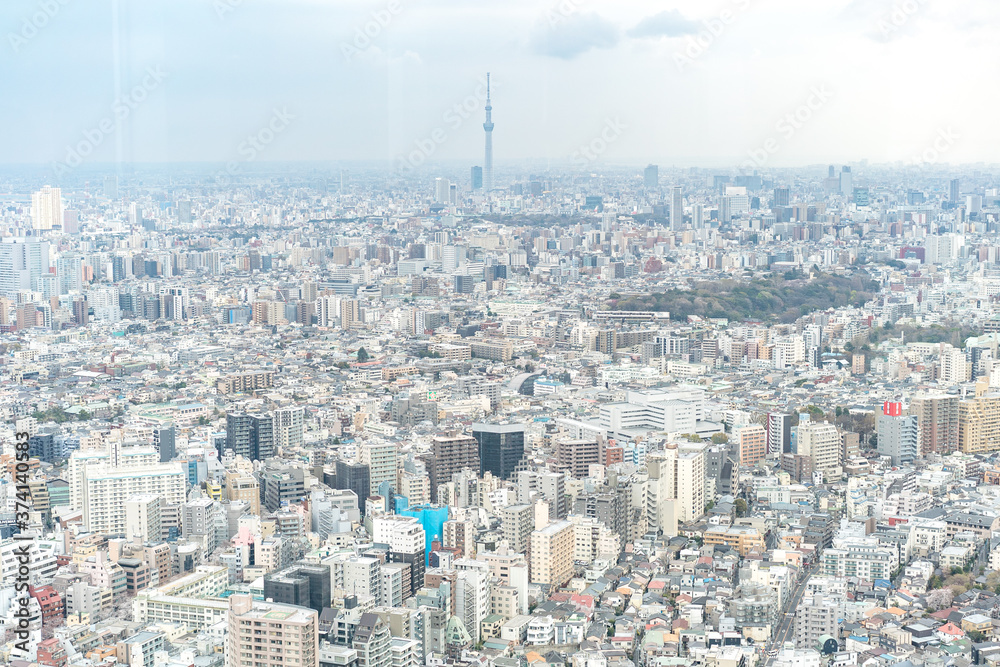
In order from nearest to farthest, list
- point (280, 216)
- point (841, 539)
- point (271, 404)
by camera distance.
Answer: point (841, 539) < point (271, 404) < point (280, 216)

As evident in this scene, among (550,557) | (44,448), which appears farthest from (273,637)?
(44,448)

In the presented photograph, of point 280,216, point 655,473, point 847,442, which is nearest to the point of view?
point 655,473

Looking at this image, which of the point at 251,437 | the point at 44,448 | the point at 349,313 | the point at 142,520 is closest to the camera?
the point at 142,520

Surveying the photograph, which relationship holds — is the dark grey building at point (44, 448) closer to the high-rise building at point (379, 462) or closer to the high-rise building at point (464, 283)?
the high-rise building at point (379, 462)

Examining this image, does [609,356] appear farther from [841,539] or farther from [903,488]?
[841,539]

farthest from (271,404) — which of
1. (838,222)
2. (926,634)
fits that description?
(838,222)

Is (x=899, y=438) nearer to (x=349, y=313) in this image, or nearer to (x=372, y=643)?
(x=372, y=643)
